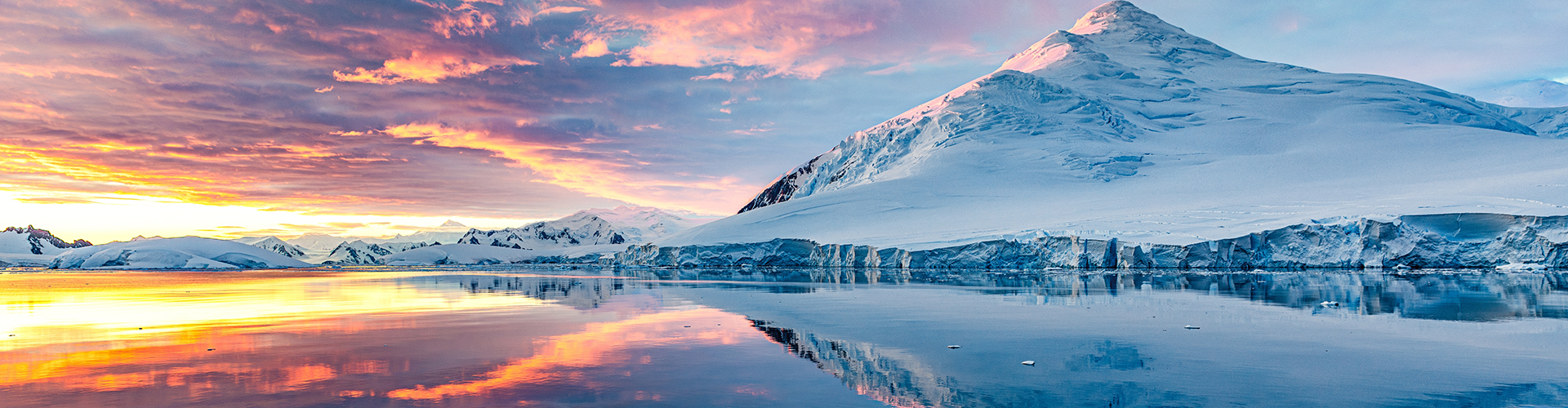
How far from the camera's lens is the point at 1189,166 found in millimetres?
66188

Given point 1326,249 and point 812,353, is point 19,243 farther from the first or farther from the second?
point 1326,249

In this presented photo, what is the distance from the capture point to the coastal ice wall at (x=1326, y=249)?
34000 mm

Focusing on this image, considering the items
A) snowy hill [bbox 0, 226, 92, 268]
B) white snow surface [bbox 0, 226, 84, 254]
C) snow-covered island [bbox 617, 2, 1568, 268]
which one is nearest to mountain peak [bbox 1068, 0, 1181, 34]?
snow-covered island [bbox 617, 2, 1568, 268]

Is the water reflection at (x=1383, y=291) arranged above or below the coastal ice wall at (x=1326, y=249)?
below

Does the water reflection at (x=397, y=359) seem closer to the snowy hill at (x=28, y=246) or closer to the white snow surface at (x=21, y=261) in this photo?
the snowy hill at (x=28, y=246)

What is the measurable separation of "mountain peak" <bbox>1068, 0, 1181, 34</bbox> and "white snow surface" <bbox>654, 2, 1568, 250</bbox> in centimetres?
280

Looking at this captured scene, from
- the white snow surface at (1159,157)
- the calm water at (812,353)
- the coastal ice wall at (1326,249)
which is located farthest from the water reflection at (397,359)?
the white snow surface at (1159,157)

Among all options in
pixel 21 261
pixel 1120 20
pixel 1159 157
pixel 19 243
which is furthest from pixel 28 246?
pixel 1120 20

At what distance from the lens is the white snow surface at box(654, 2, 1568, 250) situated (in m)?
45.4

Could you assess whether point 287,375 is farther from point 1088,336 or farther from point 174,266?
point 174,266

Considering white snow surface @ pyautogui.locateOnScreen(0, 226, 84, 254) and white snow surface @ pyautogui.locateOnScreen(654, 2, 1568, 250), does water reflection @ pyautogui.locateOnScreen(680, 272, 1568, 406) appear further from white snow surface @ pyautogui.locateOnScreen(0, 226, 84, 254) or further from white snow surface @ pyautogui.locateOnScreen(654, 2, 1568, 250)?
white snow surface @ pyautogui.locateOnScreen(0, 226, 84, 254)

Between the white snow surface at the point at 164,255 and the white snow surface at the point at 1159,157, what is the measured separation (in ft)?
211

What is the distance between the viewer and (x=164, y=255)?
307ft

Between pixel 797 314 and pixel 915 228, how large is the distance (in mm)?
43115
